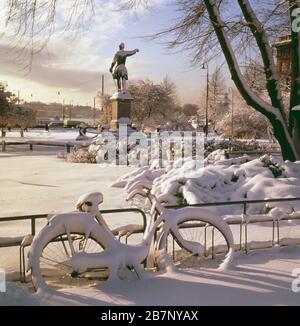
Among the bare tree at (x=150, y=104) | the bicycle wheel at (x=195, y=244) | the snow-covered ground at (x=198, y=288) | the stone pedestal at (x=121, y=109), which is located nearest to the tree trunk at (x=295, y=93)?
the snow-covered ground at (x=198, y=288)

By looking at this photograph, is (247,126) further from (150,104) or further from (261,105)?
(261,105)

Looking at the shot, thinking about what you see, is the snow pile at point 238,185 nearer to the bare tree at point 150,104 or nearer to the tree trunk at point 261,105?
the tree trunk at point 261,105

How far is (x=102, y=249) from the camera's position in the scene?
4863 millimetres

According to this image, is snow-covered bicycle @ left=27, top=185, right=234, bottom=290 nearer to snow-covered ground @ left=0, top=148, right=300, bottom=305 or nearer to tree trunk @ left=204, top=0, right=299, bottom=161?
snow-covered ground @ left=0, top=148, right=300, bottom=305

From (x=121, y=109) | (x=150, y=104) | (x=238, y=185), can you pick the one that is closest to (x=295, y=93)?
(x=238, y=185)

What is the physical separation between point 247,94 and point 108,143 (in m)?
12.8

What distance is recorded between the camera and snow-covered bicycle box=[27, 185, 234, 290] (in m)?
4.41

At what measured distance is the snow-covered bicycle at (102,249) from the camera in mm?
4414

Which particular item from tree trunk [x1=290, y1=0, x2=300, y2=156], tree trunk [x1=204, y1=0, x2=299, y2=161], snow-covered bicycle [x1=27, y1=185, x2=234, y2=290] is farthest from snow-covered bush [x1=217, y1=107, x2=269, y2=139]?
snow-covered bicycle [x1=27, y1=185, x2=234, y2=290]

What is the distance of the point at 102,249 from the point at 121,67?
23969 millimetres
